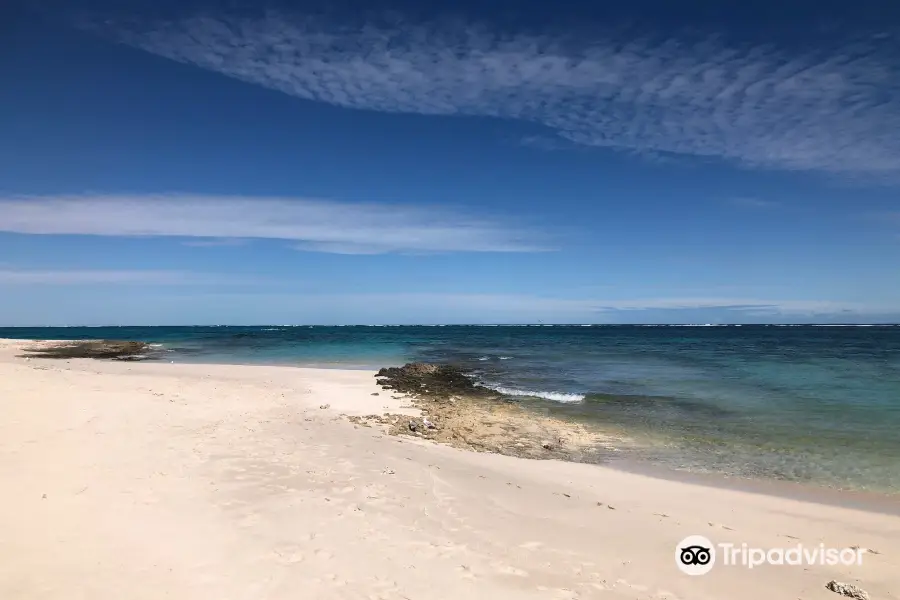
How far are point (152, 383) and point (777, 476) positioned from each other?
20.7 metres

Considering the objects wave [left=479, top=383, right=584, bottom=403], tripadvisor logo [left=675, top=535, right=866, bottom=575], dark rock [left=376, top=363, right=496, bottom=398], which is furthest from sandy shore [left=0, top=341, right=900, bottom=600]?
wave [left=479, top=383, right=584, bottom=403]

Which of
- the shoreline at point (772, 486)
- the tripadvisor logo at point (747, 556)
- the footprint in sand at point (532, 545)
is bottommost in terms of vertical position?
the shoreline at point (772, 486)

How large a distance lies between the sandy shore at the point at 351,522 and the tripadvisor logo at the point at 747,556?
146 millimetres

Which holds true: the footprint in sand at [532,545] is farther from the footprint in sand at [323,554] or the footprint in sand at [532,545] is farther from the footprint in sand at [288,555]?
the footprint in sand at [288,555]

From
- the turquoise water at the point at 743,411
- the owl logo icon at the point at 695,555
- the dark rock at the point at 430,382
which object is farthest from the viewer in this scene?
the dark rock at the point at 430,382

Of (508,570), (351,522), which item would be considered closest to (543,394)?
(351,522)

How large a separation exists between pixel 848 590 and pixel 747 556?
1142 mm

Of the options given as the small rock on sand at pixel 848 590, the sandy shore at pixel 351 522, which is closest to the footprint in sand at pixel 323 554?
the sandy shore at pixel 351 522

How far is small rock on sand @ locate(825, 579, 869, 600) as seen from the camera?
17.5 feet

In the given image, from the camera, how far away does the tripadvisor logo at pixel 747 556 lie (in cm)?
621

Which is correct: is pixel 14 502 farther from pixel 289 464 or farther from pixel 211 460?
pixel 289 464

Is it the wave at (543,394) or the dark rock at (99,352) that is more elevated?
the dark rock at (99,352)

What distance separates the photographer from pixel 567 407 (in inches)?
682

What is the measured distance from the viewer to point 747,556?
254 inches
